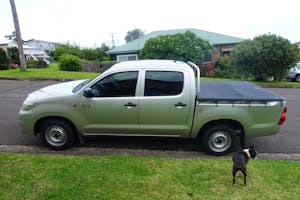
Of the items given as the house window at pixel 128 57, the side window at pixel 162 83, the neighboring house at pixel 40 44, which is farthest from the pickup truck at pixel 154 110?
the neighboring house at pixel 40 44

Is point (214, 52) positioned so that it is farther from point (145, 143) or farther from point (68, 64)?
point (145, 143)

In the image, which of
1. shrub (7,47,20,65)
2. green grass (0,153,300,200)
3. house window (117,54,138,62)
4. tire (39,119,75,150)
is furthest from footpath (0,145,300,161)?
shrub (7,47,20,65)

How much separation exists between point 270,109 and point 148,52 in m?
17.6

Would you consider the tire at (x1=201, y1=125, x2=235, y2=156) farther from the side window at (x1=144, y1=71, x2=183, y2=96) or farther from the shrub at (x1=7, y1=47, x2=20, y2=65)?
the shrub at (x1=7, y1=47, x2=20, y2=65)

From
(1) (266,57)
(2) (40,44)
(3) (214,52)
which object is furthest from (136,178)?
(2) (40,44)

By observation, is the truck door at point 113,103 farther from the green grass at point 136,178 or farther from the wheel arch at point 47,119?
the green grass at point 136,178

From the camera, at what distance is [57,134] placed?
4863 mm

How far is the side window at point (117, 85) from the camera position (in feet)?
15.2

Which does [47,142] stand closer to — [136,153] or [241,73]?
[136,153]

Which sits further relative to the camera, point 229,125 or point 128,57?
point 128,57

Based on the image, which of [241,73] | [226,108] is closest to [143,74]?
[226,108]

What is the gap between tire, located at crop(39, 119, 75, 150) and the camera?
4809 millimetres

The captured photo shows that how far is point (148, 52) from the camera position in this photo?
21406mm

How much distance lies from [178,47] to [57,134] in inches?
667
